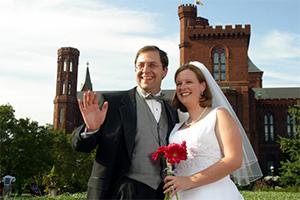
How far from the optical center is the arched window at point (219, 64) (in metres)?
36.9

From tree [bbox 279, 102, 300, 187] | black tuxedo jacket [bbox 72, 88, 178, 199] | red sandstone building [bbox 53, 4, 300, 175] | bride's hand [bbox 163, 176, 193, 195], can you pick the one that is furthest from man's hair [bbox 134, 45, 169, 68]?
red sandstone building [bbox 53, 4, 300, 175]

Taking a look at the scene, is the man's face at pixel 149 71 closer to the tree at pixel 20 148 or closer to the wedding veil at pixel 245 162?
the wedding veil at pixel 245 162

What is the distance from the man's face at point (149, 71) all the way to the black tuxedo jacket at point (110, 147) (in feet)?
0.95

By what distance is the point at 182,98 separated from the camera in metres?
3.35

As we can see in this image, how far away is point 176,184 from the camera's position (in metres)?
2.91

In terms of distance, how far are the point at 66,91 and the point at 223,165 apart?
56359 mm

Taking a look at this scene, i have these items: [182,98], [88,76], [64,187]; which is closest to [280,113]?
[64,187]

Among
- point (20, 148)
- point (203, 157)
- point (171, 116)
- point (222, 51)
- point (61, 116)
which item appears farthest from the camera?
point (61, 116)

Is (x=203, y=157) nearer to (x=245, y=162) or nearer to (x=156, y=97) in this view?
(x=156, y=97)

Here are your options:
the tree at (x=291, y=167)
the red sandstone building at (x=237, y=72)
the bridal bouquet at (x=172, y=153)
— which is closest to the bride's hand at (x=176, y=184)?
the bridal bouquet at (x=172, y=153)

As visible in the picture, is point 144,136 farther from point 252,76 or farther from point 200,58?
point 252,76

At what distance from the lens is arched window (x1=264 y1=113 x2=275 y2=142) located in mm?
45406

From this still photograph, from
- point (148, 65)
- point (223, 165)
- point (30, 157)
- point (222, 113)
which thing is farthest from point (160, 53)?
point (30, 157)

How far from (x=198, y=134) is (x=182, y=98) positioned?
0.34 meters
